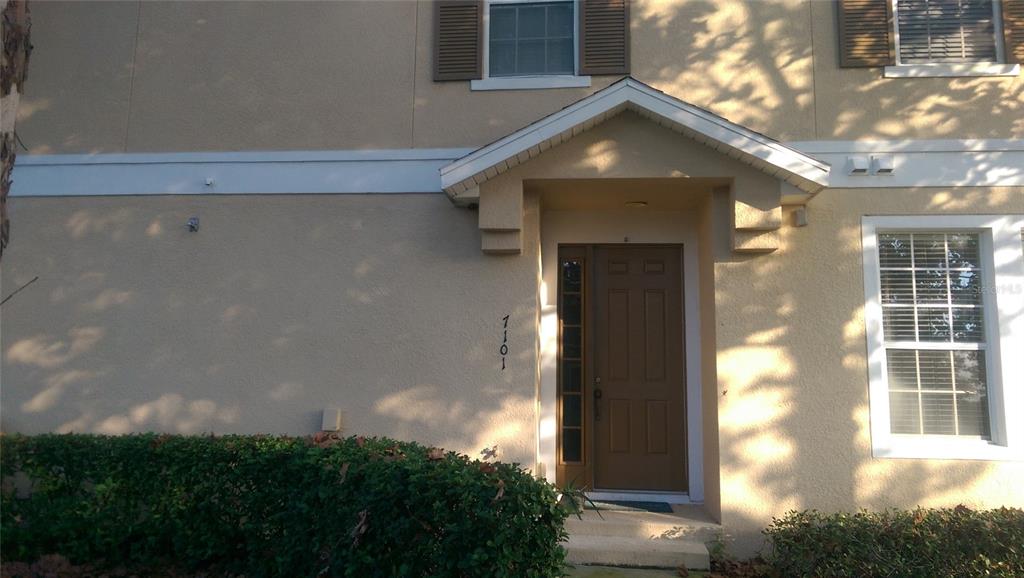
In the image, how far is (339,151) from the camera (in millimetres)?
6348

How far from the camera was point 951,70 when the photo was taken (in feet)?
19.7

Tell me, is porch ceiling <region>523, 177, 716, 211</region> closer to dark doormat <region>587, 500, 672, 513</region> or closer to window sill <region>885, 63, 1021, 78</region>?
window sill <region>885, 63, 1021, 78</region>

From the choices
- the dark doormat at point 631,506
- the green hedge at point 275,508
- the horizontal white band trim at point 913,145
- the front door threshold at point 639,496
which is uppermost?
the horizontal white band trim at point 913,145

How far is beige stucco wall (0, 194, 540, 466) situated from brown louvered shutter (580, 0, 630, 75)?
1.55m

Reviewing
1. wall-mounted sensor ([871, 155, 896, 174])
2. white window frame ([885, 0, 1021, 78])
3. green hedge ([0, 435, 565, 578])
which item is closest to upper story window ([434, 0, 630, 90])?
wall-mounted sensor ([871, 155, 896, 174])

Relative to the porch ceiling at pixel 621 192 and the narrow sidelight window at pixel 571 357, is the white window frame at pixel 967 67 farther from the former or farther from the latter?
the narrow sidelight window at pixel 571 357

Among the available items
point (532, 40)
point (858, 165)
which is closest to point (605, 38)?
point (532, 40)

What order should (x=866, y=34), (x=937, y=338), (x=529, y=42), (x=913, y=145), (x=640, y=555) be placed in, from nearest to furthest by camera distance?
1. (x=640, y=555)
2. (x=937, y=338)
3. (x=913, y=145)
4. (x=866, y=34)
5. (x=529, y=42)

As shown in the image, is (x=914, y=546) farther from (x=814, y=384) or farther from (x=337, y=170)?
(x=337, y=170)

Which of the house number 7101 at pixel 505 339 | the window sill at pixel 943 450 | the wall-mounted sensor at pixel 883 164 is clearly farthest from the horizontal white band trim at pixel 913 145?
the house number 7101 at pixel 505 339

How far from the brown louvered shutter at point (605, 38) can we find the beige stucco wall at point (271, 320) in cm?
155

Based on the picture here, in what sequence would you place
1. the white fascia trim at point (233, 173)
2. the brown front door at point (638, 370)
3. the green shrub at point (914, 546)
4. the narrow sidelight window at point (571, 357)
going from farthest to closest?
the narrow sidelight window at point (571, 357) < the brown front door at point (638, 370) < the white fascia trim at point (233, 173) < the green shrub at point (914, 546)

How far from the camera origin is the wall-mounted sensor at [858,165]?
5820 mm

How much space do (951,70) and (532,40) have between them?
151 inches
